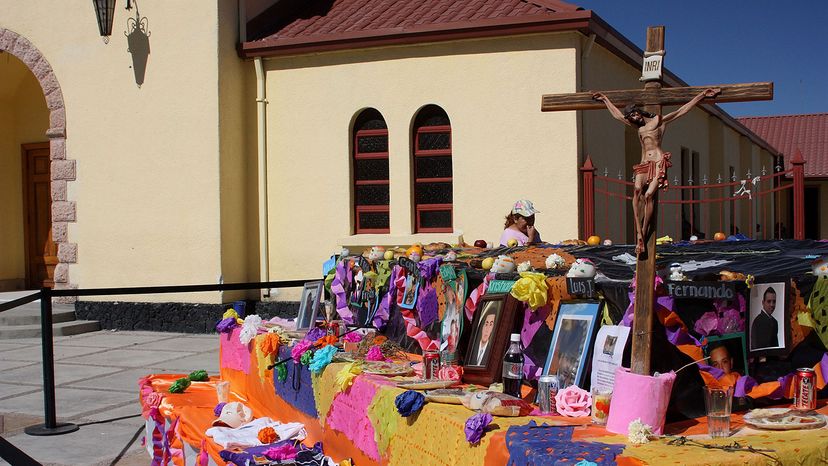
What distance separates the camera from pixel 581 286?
3367mm

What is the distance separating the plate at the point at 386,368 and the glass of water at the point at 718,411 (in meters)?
1.58

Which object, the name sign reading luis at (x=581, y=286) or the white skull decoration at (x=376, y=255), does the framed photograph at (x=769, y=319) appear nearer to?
the name sign reading luis at (x=581, y=286)

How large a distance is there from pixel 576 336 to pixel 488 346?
0.48 m

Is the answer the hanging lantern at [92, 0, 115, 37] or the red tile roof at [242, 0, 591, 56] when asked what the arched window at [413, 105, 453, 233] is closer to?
the red tile roof at [242, 0, 591, 56]

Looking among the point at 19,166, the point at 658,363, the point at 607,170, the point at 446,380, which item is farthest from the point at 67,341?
the point at 658,363

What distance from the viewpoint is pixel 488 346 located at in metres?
3.70

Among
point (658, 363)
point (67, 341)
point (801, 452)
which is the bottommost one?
point (67, 341)

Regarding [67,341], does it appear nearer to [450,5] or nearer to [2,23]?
[2,23]

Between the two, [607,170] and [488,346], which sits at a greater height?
[607,170]

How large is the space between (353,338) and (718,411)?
2356 mm

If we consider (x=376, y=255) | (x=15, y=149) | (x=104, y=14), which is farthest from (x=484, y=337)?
(x=15, y=149)

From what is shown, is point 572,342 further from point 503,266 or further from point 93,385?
point 93,385

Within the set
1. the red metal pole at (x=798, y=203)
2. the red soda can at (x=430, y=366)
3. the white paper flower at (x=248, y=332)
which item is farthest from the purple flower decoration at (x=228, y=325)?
the red metal pole at (x=798, y=203)

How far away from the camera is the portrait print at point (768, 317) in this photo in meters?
3.18
